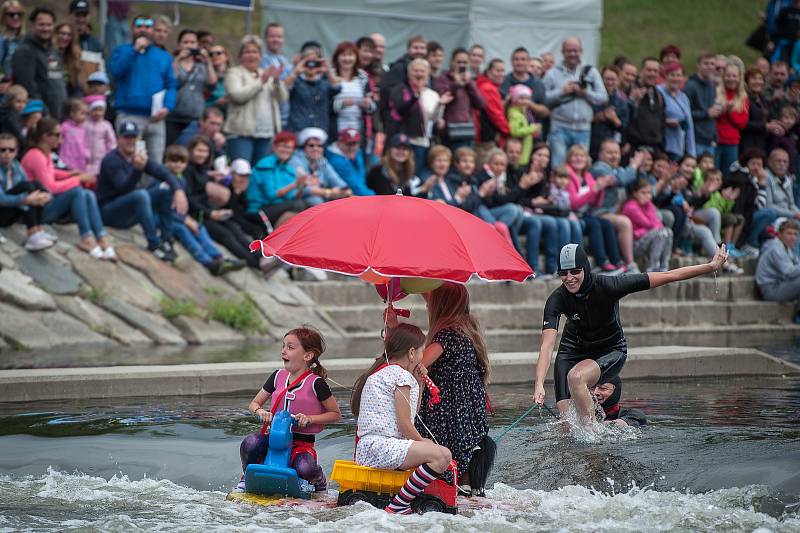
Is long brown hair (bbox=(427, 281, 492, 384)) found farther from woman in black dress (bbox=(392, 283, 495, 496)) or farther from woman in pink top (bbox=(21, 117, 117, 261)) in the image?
woman in pink top (bbox=(21, 117, 117, 261))

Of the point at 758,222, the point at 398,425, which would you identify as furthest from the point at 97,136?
the point at 758,222

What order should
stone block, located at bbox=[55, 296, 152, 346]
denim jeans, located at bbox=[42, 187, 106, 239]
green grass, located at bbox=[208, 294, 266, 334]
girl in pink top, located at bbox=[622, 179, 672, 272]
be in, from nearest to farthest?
stone block, located at bbox=[55, 296, 152, 346] < denim jeans, located at bbox=[42, 187, 106, 239] < green grass, located at bbox=[208, 294, 266, 334] < girl in pink top, located at bbox=[622, 179, 672, 272]

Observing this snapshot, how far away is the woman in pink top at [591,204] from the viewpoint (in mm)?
18906

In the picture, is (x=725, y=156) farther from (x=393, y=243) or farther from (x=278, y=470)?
(x=278, y=470)

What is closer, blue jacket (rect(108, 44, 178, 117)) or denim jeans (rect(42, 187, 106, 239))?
denim jeans (rect(42, 187, 106, 239))

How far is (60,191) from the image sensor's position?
15734mm

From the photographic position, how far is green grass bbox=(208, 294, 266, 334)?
1596 centimetres

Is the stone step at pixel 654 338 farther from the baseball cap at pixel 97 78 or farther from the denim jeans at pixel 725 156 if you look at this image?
the baseball cap at pixel 97 78

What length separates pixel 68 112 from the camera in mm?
16391

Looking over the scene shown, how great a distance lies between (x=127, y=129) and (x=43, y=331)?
2.93 m

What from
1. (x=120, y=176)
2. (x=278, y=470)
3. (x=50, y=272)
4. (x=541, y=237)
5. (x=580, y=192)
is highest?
(x=120, y=176)

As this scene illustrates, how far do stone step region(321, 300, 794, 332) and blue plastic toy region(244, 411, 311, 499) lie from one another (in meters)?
8.52

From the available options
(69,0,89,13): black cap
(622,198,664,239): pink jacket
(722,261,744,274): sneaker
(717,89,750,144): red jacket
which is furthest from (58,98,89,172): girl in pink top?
(717,89,750,144): red jacket

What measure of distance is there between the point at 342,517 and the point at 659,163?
1378cm
